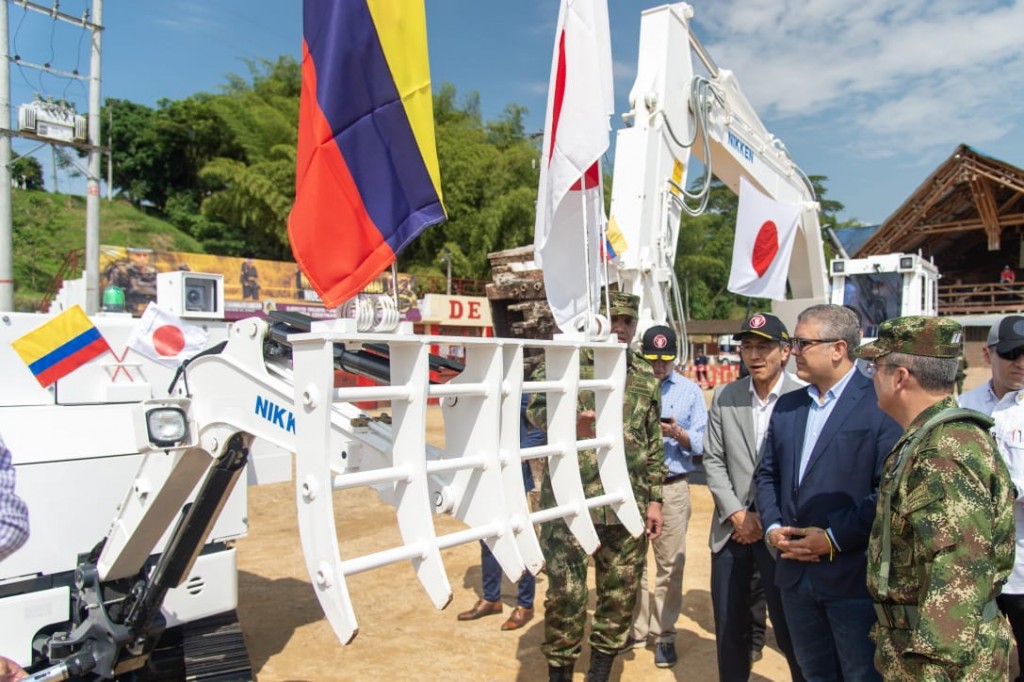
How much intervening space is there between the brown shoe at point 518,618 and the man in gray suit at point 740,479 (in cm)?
148

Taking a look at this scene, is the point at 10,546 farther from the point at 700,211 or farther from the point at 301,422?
the point at 700,211

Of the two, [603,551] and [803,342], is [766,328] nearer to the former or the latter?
[803,342]

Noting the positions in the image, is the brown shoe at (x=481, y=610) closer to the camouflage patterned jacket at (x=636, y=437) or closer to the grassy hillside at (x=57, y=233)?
the camouflage patterned jacket at (x=636, y=437)

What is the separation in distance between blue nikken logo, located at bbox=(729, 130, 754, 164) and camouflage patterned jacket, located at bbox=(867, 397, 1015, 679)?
5.16 m

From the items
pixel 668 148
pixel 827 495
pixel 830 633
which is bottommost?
pixel 830 633

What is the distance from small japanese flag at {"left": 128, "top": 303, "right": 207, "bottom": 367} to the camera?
3859 millimetres

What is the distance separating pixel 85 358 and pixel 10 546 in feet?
6.39

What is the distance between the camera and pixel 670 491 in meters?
4.18

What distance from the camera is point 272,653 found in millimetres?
4285

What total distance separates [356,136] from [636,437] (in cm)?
188

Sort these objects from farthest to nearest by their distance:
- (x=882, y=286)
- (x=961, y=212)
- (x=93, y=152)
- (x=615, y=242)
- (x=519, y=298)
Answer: (x=961, y=212)
(x=93, y=152)
(x=882, y=286)
(x=519, y=298)
(x=615, y=242)

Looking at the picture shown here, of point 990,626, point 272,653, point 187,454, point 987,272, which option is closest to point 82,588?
point 187,454

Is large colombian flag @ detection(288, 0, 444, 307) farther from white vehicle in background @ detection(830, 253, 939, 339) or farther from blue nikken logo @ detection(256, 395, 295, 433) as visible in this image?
white vehicle in background @ detection(830, 253, 939, 339)

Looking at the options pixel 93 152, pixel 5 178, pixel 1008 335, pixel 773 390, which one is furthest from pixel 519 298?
pixel 93 152
